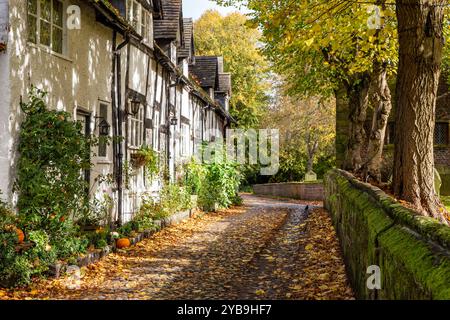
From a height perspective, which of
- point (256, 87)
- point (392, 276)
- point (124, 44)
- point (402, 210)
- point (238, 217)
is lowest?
point (238, 217)

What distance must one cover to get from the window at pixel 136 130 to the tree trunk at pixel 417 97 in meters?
7.23

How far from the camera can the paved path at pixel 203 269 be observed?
754 cm

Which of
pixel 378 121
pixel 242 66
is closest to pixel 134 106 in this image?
pixel 378 121

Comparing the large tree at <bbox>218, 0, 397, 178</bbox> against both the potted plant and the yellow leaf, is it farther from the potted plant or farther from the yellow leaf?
the yellow leaf

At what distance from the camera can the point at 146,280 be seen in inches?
330

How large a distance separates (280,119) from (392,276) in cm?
3952

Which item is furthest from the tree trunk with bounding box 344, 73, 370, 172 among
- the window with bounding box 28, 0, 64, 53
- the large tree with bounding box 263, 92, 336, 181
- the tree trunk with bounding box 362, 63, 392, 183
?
the large tree with bounding box 263, 92, 336, 181

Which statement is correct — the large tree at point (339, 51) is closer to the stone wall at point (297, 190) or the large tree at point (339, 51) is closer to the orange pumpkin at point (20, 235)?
the orange pumpkin at point (20, 235)

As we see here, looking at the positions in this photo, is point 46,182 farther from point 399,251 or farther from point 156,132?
point 156,132

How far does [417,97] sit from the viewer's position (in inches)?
389

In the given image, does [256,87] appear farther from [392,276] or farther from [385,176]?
[392,276]

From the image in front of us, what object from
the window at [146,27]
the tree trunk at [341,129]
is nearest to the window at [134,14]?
the window at [146,27]

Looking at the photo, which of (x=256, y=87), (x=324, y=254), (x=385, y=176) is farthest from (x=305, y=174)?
(x=324, y=254)

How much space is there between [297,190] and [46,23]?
1055 inches
